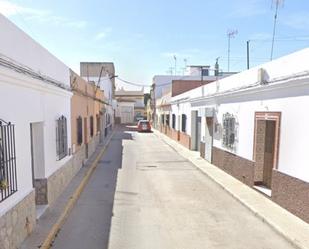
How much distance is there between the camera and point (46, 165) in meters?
7.41

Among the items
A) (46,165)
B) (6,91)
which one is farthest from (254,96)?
(6,91)

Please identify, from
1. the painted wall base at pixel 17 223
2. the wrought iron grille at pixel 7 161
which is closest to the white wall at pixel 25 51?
the wrought iron grille at pixel 7 161

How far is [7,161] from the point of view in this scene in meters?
4.84

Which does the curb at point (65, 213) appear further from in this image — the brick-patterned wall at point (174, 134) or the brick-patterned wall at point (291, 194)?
the brick-patterned wall at point (174, 134)

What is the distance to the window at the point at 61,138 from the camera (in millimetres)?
8766

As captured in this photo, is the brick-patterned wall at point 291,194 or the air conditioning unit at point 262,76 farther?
the air conditioning unit at point 262,76

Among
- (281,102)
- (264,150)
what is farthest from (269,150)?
(281,102)

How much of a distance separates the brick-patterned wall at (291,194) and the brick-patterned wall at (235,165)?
5.31 feet

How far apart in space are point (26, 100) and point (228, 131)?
25.3 feet

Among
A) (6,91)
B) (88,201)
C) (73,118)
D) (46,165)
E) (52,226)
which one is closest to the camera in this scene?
(6,91)

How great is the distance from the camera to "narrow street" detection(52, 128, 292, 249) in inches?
224

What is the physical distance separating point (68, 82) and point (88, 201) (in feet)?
15.1

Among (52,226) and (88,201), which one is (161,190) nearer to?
(88,201)

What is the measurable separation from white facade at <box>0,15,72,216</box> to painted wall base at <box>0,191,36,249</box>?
0.42 ft
